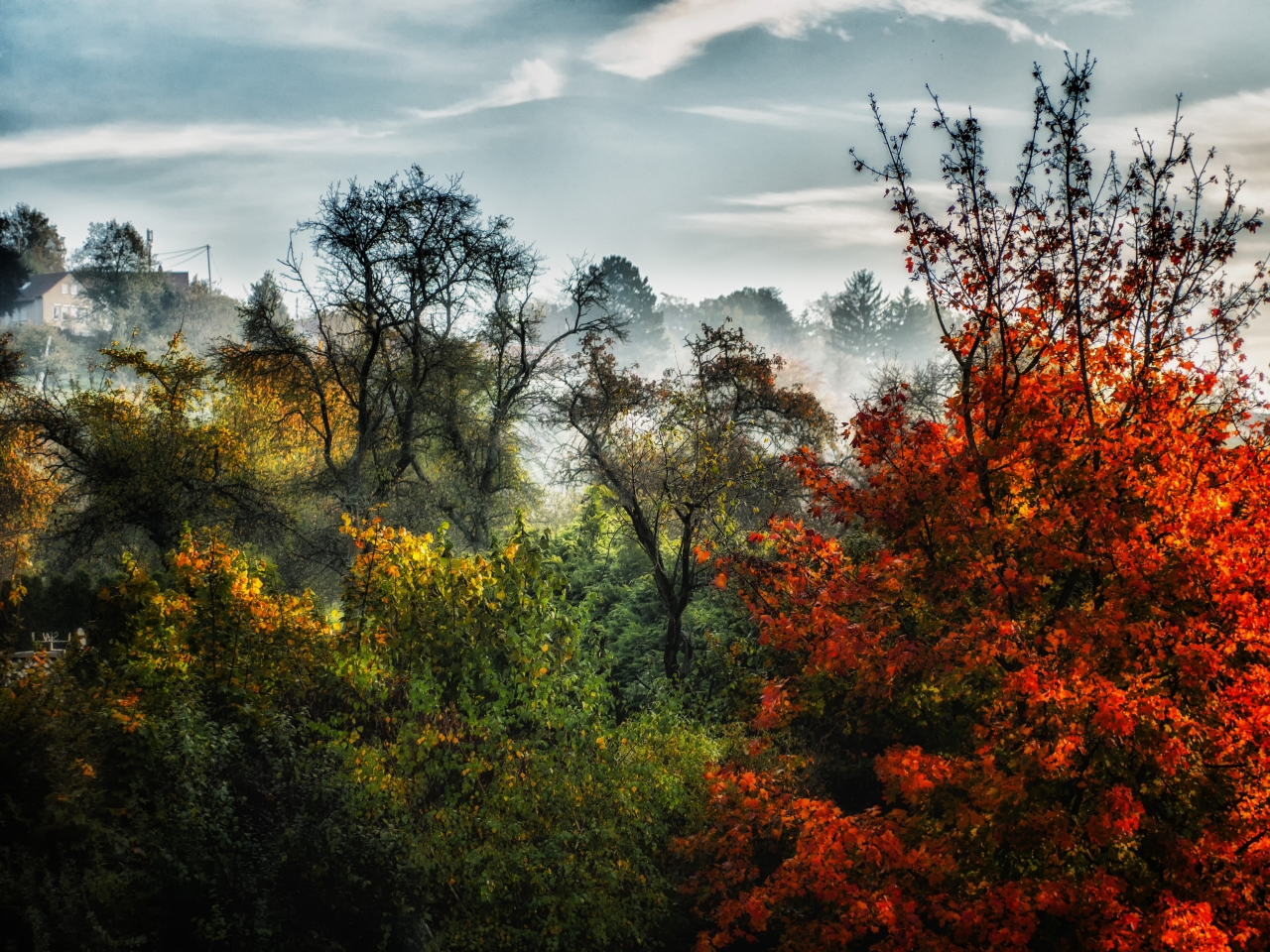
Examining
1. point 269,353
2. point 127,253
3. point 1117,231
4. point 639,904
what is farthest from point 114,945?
point 127,253

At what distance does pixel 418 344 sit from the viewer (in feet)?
76.7

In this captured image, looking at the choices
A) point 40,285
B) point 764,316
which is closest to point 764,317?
point 764,316

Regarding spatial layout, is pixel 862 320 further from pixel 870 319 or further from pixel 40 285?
pixel 40 285

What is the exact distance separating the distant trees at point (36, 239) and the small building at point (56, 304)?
68.6 inches

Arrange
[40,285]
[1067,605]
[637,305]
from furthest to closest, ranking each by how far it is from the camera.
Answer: [637,305] → [40,285] → [1067,605]

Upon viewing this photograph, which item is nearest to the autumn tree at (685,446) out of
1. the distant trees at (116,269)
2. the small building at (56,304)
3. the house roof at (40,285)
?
the distant trees at (116,269)

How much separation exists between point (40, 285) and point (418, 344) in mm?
→ 78633

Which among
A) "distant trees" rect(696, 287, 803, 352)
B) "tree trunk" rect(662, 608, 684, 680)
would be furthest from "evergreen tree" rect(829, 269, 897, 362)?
"tree trunk" rect(662, 608, 684, 680)

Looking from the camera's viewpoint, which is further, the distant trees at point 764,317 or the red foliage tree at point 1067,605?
the distant trees at point 764,317

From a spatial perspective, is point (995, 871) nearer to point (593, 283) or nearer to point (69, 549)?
point (593, 283)

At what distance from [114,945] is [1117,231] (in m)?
12.1

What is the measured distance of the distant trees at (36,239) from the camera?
7956cm

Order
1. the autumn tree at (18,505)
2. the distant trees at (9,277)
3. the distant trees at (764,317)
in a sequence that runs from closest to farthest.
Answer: the autumn tree at (18,505)
the distant trees at (9,277)
the distant trees at (764,317)

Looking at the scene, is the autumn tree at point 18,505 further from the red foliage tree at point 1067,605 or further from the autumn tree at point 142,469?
the red foliage tree at point 1067,605
